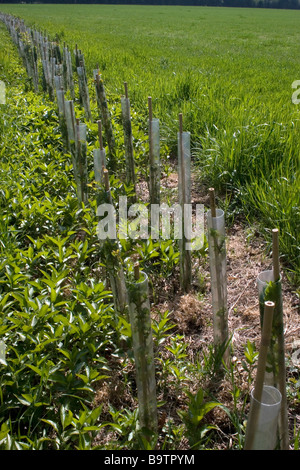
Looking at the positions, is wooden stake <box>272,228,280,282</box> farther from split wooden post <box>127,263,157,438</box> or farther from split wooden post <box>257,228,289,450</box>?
split wooden post <box>127,263,157,438</box>

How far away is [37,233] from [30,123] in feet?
7.96

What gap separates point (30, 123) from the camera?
479 cm

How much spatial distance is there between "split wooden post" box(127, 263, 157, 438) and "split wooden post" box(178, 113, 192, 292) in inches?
37.6

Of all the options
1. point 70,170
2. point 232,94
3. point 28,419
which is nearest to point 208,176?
point 70,170

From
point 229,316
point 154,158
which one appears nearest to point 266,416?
point 229,316

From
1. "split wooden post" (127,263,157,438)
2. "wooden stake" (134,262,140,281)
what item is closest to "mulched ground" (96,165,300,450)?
"split wooden post" (127,263,157,438)

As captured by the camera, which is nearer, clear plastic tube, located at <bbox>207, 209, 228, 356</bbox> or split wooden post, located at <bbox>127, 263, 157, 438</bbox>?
split wooden post, located at <bbox>127, 263, 157, 438</bbox>

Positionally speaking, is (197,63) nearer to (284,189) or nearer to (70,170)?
(70,170)

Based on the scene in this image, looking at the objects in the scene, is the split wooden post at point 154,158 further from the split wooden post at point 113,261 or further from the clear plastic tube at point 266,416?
the clear plastic tube at point 266,416

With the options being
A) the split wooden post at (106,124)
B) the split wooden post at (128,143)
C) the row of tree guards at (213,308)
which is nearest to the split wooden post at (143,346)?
the row of tree guards at (213,308)

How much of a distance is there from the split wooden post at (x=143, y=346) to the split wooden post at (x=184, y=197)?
3.14 feet
